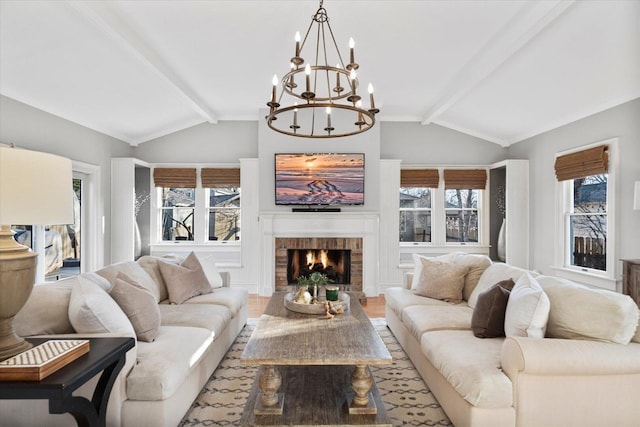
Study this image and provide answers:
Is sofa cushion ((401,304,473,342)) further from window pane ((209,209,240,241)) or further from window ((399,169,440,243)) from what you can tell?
window pane ((209,209,240,241))

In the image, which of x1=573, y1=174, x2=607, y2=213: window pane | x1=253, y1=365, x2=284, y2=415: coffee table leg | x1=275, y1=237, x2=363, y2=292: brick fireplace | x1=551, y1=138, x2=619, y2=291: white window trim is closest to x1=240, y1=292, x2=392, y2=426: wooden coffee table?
x1=253, y1=365, x2=284, y2=415: coffee table leg

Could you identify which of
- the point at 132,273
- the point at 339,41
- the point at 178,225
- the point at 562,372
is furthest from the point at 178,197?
the point at 562,372

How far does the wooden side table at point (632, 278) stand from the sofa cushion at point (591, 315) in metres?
1.81

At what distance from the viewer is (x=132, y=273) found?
3.02 metres

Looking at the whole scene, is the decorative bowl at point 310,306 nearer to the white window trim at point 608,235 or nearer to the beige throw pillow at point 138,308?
the beige throw pillow at point 138,308

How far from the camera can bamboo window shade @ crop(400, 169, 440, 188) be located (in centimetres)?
617

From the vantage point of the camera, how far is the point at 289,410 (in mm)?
2055

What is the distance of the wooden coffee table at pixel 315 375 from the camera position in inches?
78.8

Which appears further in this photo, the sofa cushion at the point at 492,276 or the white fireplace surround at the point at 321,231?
the white fireplace surround at the point at 321,231

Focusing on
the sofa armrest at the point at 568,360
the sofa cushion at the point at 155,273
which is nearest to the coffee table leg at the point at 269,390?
the sofa armrest at the point at 568,360

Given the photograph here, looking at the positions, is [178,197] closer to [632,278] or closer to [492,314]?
[492,314]

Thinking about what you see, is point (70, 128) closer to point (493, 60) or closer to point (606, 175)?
point (493, 60)

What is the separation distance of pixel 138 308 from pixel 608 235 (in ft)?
15.6

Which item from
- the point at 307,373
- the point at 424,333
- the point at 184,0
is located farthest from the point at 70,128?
the point at 424,333
